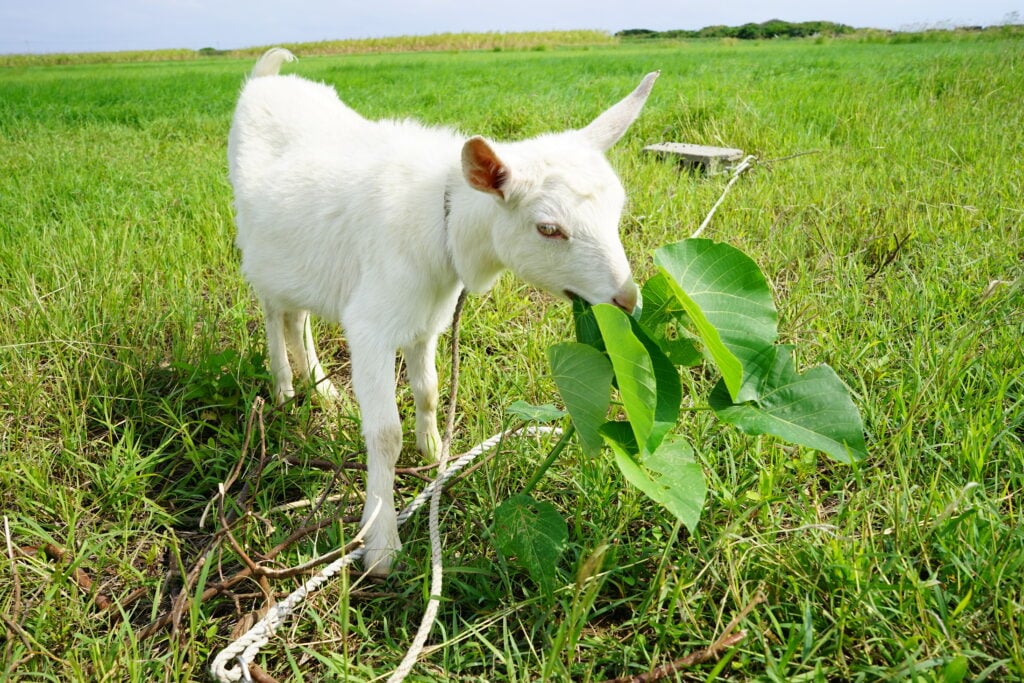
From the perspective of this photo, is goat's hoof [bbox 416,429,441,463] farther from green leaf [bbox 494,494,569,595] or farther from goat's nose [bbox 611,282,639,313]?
goat's nose [bbox 611,282,639,313]

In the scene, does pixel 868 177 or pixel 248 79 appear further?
pixel 868 177

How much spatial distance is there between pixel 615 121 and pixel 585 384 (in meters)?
1.07

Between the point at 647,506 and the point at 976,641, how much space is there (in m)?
0.89

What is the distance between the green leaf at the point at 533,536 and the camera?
1819mm

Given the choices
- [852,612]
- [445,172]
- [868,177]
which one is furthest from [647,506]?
[868,177]

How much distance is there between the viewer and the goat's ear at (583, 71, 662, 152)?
2.18 m

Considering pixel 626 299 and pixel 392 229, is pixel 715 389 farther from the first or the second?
pixel 392 229

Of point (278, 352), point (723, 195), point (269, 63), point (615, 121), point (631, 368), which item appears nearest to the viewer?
point (631, 368)

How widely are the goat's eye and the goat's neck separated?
17cm

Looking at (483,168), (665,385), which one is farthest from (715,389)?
(483,168)

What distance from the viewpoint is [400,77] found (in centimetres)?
1686

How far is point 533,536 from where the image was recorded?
6.09 ft

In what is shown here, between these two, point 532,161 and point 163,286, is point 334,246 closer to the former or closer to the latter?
point 532,161

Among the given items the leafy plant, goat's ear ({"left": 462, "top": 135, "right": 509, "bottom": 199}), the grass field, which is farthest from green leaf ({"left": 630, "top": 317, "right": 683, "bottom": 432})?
goat's ear ({"left": 462, "top": 135, "right": 509, "bottom": 199})
